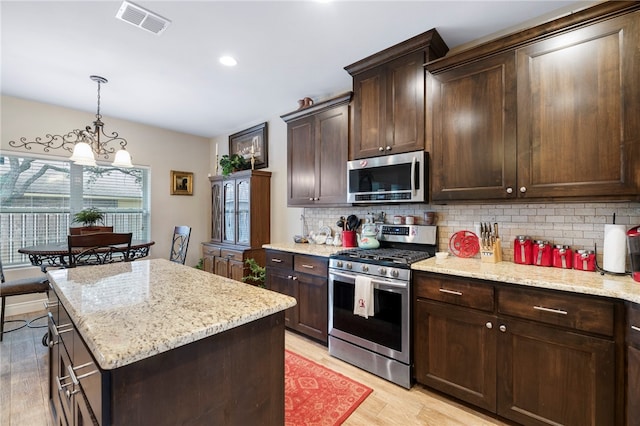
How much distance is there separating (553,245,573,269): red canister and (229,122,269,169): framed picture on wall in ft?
11.5

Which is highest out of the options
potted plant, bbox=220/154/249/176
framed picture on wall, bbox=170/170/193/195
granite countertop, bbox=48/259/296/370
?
potted plant, bbox=220/154/249/176

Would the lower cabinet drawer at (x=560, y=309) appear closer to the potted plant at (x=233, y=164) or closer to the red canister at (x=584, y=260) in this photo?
the red canister at (x=584, y=260)

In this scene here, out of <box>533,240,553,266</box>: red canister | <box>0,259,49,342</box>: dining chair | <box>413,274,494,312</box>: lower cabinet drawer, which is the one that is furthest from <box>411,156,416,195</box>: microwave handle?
<box>0,259,49,342</box>: dining chair

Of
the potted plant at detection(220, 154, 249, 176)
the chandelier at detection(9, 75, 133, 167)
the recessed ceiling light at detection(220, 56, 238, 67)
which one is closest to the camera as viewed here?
the recessed ceiling light at detection(220, 56, 238, 67)

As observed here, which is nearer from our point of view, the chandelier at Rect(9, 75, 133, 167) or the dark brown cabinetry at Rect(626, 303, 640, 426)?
the dark brown cabinetry at Rect(626, 303, 640, 426)

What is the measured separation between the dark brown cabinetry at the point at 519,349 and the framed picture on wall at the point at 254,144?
306 centimetres

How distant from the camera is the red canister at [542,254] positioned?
1.98 meters

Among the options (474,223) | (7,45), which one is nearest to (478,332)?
(474,223)

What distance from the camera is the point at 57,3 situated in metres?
1.97

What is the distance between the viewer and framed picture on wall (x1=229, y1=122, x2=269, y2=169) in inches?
171

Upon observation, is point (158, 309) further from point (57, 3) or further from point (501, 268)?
point (57, 3)

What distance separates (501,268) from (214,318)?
1.86 meters

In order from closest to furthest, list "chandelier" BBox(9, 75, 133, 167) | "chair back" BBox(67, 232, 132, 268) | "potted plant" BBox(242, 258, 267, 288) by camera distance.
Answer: "chair back" BBox(67, 232, 132, 268) → "chandelier" BBox(9, 75, 133, 167) → "potted plant" BBox(242, 258, 267, 288)

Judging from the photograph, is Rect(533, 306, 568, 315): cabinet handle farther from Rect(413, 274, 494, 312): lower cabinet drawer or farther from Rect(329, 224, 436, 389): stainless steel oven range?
Rect(329, 224, 436, 389): stainless steel oven range
